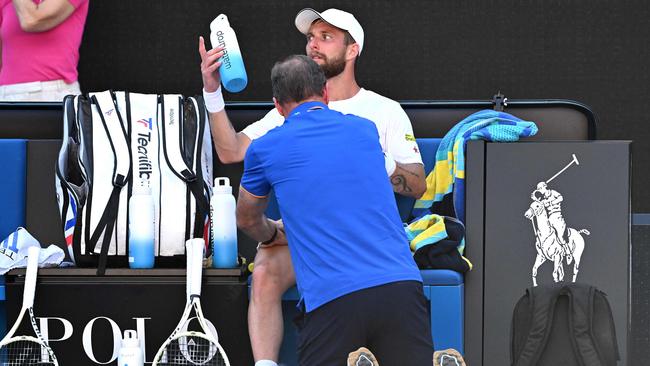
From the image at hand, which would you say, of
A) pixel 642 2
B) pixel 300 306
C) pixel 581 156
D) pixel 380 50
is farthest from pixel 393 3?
pixel 300 306

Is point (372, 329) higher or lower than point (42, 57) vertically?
lower

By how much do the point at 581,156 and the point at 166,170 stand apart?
1.33m

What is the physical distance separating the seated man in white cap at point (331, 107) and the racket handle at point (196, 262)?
0.16 meters

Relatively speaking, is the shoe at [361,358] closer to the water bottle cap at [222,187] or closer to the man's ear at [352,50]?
the water bottle cap at [222,187]

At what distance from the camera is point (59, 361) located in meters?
4.23

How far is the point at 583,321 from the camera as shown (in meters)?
4.05

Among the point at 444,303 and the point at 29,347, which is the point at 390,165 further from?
the point at 29,347

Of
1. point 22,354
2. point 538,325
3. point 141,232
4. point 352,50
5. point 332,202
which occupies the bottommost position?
point 22,354

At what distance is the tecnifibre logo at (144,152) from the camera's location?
175 inches

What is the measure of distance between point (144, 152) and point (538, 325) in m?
1.38

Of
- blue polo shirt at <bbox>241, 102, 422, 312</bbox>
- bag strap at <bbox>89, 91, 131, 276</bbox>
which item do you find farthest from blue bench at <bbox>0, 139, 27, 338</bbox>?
blue polo shirt at <bbox>241, 102, 422, 312</bbox>

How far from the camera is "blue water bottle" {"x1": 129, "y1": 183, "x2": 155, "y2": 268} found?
427cm

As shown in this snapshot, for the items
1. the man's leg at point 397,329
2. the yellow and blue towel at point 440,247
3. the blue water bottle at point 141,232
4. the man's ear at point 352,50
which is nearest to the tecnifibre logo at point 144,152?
the blue water bottle at point 141,232

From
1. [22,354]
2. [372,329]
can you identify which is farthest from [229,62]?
[372,329]
